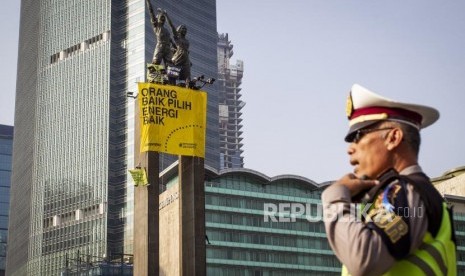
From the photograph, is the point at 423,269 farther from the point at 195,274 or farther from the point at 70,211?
the point at 70,211

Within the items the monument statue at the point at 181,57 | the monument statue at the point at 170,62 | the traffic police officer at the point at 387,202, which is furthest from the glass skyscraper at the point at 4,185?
the traffic police officer at the point at 387,202

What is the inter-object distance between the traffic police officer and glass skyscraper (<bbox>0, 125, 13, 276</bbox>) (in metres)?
186

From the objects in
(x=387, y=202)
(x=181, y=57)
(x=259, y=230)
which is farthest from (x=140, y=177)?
(x=259, y=230)

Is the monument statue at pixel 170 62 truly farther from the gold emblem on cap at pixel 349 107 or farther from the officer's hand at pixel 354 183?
the officer's hand at pixel 354 183

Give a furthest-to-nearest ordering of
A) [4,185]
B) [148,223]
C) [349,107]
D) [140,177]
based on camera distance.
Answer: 1. [4,185]
2. [140,177]
3. [148,223]
4. [349,107]

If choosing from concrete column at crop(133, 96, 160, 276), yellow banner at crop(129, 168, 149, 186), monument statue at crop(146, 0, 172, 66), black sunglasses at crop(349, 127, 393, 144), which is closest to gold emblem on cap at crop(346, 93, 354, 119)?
black sunglasses at crop(349, 127, 393, 144)

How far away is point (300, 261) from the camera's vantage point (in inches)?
3440

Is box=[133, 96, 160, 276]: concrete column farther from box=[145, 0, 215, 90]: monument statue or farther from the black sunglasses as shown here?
the black sunglasses

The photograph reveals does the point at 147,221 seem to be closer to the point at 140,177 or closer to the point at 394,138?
the point at 140,177

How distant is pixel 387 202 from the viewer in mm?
3500

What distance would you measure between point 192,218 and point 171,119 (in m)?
5.44

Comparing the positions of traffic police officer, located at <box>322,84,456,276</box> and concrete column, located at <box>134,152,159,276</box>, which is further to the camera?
concrete column, located at <box>134,152,159,276</box>

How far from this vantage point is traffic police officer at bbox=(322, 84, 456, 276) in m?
3.32

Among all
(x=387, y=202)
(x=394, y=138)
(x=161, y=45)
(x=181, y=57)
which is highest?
(x=161, y=45)
